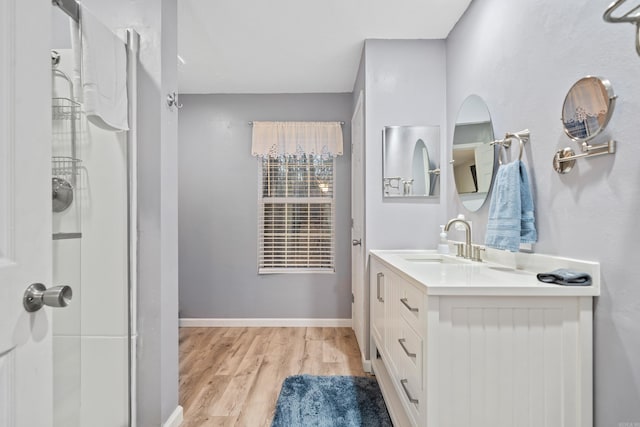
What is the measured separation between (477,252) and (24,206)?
2.08 metres

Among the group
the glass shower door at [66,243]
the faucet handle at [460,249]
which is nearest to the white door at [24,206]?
the glass shower door at [66,243]

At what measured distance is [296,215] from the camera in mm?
3750

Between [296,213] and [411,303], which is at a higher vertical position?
[296,213]

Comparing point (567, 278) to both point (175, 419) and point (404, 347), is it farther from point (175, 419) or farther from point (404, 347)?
point (175, 419)

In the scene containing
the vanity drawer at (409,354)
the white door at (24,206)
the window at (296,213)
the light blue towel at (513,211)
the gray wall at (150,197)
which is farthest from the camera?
the window at (296,213)

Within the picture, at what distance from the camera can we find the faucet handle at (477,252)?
2004 millimetres

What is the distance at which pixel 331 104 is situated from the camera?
3.68 m

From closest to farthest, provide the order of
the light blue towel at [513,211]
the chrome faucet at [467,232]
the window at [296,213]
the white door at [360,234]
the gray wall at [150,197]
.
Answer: the light blue towel at [513,211], the gray wall at [150,197], the chrome faucet at [467,232], the white door at [360,234], the window at [296,213]

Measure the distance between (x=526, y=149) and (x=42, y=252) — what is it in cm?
187

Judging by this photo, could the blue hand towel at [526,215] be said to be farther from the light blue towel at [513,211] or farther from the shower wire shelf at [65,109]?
the shower wire shelf at [65,109]

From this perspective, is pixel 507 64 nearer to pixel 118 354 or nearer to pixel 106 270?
pixel 106 270

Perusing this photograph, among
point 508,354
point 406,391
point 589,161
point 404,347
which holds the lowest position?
point 406,391

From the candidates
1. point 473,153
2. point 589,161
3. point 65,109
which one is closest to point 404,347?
point 589,161

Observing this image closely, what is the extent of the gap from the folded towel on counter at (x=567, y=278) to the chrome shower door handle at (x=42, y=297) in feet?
4.95
